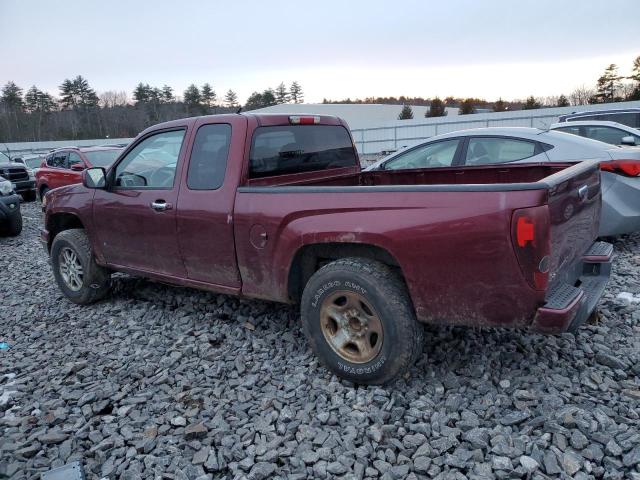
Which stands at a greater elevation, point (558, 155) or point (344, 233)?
point (558, 155)

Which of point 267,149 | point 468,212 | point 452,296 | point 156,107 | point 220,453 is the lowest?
point 220,453

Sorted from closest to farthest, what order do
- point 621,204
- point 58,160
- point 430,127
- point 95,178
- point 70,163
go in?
1. point 95,178
2. point 621,204
3. point 70,163
4. point 58,160
5. point 430,127

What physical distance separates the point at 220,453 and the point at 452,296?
1.58 m

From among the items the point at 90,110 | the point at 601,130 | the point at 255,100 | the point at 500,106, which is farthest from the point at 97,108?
the point at 601,130

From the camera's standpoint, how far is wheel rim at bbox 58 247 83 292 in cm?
544

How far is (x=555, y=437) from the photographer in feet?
8.96

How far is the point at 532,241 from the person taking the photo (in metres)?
2.60

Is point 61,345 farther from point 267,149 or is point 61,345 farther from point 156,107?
point 156,107

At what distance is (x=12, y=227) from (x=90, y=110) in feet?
208

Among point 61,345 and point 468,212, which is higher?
point 468,212

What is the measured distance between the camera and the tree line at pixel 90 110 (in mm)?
60875

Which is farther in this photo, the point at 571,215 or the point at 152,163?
the point at 152,163

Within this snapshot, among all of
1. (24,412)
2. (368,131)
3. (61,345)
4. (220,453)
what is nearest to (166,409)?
(220,453)

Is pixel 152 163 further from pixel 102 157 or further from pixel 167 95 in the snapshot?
pixel 167 95
